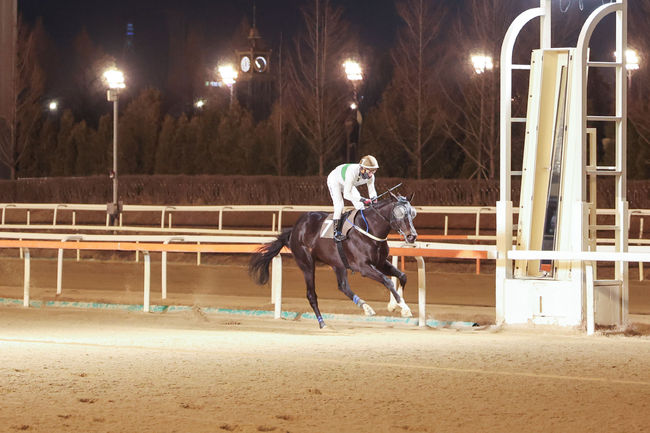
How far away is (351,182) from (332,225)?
57 cm

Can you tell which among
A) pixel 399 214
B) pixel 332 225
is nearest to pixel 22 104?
pixel 332 225

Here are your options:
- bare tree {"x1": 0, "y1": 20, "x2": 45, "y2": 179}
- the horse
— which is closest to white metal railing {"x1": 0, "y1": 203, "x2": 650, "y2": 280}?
the horse

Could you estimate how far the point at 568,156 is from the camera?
8.95 meters

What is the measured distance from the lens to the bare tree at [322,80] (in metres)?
25.8

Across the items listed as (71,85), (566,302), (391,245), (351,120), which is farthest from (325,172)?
(71,85)

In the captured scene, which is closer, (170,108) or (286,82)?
(286,82)

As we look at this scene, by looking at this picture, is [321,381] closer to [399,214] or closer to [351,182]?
[399,214]

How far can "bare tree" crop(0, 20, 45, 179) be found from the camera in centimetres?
3178

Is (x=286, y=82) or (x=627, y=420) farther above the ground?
(x=286, y=82)

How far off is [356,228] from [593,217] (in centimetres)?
218

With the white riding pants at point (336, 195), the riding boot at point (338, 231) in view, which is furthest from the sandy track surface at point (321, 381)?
the white riding pants at point (336, 195)

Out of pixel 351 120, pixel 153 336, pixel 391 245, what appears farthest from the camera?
pixel 351 120

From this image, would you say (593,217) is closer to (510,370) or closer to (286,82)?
(510,370)

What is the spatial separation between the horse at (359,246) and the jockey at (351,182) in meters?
0.12
